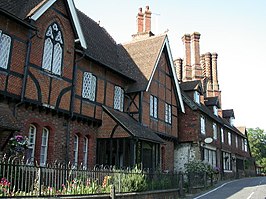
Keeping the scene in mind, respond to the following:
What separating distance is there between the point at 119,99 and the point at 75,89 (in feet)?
16.1

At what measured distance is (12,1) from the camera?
1512 centimetres

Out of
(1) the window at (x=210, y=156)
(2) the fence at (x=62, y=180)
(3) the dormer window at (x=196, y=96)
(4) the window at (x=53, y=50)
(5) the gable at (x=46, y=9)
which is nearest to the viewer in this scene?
(2) the fence at (x=62, y=180)

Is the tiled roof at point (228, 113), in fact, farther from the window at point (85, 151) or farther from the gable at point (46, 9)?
the gable at point (46, 9)

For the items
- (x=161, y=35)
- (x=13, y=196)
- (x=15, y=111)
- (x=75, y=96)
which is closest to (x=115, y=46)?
(x=161, y=35)

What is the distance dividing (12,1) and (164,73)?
46.7 feet

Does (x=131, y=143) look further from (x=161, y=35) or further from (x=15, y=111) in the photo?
(x=161, y=35)

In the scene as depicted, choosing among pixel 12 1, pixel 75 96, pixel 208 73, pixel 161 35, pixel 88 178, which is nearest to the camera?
pixel 88 178

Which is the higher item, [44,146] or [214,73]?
[214,73]

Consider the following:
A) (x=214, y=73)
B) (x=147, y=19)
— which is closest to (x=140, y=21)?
(x=147, y=19)

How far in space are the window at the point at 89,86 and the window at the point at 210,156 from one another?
16561 mm

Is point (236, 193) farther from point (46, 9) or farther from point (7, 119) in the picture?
point (46, 9)

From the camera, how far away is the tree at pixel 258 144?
260ft

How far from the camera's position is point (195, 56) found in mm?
41188

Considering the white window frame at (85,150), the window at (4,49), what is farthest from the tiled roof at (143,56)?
the window at (4,49)
